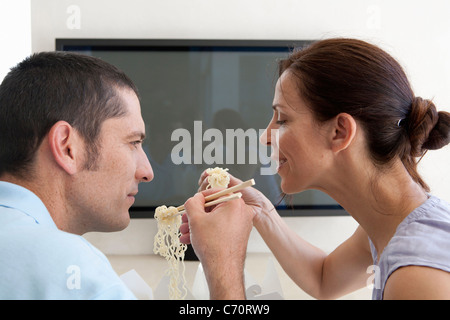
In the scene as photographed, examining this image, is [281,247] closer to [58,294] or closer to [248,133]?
[58,294]

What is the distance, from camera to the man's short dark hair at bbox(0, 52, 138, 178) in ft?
3.41

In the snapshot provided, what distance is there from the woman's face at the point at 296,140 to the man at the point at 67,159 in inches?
16.1

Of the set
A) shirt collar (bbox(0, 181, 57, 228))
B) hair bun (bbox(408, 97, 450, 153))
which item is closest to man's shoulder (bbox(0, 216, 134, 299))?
shirt collar (bbox(0, 181, 57, 228))

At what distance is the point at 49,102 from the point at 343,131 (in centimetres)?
76

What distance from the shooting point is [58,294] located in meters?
0.73

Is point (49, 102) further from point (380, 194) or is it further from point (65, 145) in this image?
point (380, 194)

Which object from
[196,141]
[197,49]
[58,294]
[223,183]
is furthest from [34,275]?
[197,49]

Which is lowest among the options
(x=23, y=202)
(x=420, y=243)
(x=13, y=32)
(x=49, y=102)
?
(x=420, y=243)

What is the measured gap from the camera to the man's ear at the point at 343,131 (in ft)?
3.85

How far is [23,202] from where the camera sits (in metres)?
0.90

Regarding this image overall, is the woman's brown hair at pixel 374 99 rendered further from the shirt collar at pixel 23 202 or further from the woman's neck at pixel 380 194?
the shirt collar at pixel 23 202

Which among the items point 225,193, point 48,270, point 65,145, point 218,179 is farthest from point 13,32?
point 48,270

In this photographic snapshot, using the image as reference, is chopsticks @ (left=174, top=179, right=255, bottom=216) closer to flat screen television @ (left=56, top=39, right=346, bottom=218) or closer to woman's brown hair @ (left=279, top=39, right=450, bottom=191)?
woman's brown hair @ (left=279, top=39, right=450, bottom=191)
